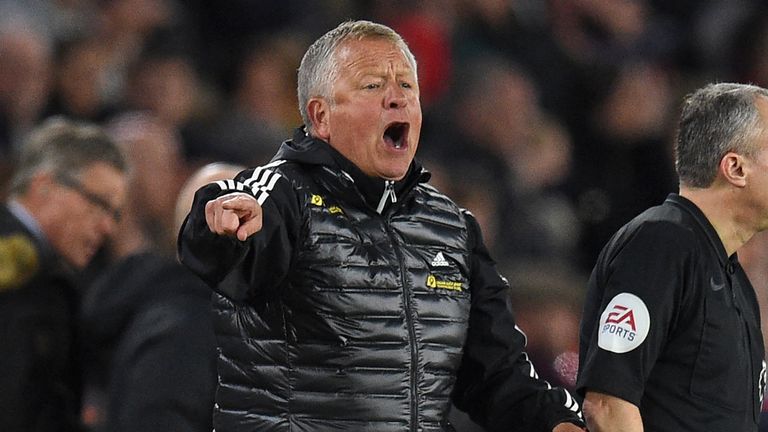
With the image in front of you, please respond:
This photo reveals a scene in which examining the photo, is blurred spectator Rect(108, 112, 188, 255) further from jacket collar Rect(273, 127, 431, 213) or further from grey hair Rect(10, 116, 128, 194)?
jacket collar Rect(273, 127, 431, 213)

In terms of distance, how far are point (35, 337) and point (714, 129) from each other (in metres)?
2.27

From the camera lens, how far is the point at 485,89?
8.32 metres

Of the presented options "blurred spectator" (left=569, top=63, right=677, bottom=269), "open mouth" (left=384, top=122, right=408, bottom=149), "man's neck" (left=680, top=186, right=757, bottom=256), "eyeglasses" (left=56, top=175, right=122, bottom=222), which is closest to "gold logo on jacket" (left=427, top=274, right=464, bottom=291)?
"open mouth" (left=384, top=122, right=408, bottom=149)

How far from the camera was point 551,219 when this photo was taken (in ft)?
26.0

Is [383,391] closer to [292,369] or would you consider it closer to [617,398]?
[292,369]

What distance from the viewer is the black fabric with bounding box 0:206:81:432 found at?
4754 mm

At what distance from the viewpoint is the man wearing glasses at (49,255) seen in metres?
4.77

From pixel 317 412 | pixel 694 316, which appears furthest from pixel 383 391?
pixel 694 316

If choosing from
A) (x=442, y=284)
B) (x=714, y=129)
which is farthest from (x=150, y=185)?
(x=714, y=129)

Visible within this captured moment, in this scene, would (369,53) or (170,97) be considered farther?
(170,97)

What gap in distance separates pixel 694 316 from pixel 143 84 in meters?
4.25

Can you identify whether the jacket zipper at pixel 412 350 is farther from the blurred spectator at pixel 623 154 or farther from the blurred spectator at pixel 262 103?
the blurred spectator at pixel 623 154

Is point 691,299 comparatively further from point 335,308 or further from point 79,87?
point 79,87

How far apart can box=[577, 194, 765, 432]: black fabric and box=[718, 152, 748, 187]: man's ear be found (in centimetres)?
16
